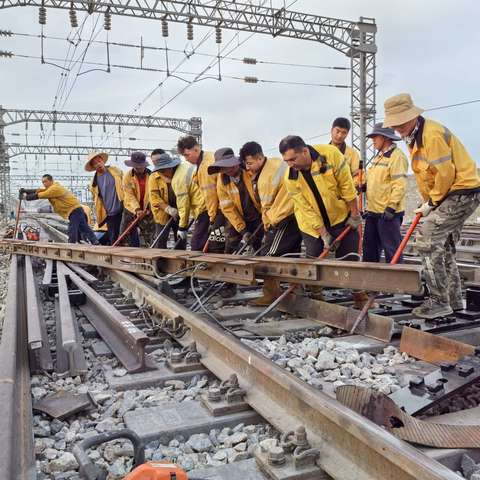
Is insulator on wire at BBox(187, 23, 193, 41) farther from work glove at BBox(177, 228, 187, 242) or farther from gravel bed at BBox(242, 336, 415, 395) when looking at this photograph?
gravel bed at BBox(242, 336, 415, 395)

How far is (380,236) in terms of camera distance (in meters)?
6.41

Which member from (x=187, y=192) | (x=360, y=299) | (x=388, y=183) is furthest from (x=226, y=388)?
(x=187, y=192)

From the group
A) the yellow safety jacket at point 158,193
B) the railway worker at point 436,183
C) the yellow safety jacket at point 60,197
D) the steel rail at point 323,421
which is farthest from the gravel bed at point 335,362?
the yellow safety jacket at point 60,197

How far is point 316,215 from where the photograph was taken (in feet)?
17.2

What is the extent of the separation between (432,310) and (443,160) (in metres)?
1.23

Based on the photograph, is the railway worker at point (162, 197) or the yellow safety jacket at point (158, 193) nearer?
the railway worker at point (162, 197)

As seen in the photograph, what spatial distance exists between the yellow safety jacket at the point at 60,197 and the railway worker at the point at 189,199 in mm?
5050

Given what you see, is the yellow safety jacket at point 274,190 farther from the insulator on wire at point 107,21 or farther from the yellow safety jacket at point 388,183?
the insulator on wire at point 107,21

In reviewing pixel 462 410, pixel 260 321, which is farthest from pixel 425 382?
pixel 260 321

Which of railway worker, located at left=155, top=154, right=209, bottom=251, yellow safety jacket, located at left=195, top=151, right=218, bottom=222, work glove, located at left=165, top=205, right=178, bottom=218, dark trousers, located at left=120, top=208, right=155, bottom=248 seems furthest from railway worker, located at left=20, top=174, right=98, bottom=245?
yellow safety jacket, located at left=195, top=151, right=218, bottom=222

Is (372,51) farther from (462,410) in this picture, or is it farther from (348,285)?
(462,410)

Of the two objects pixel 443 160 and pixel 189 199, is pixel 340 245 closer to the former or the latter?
pixel 443 160

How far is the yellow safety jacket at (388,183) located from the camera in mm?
6281

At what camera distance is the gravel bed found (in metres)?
3.18
